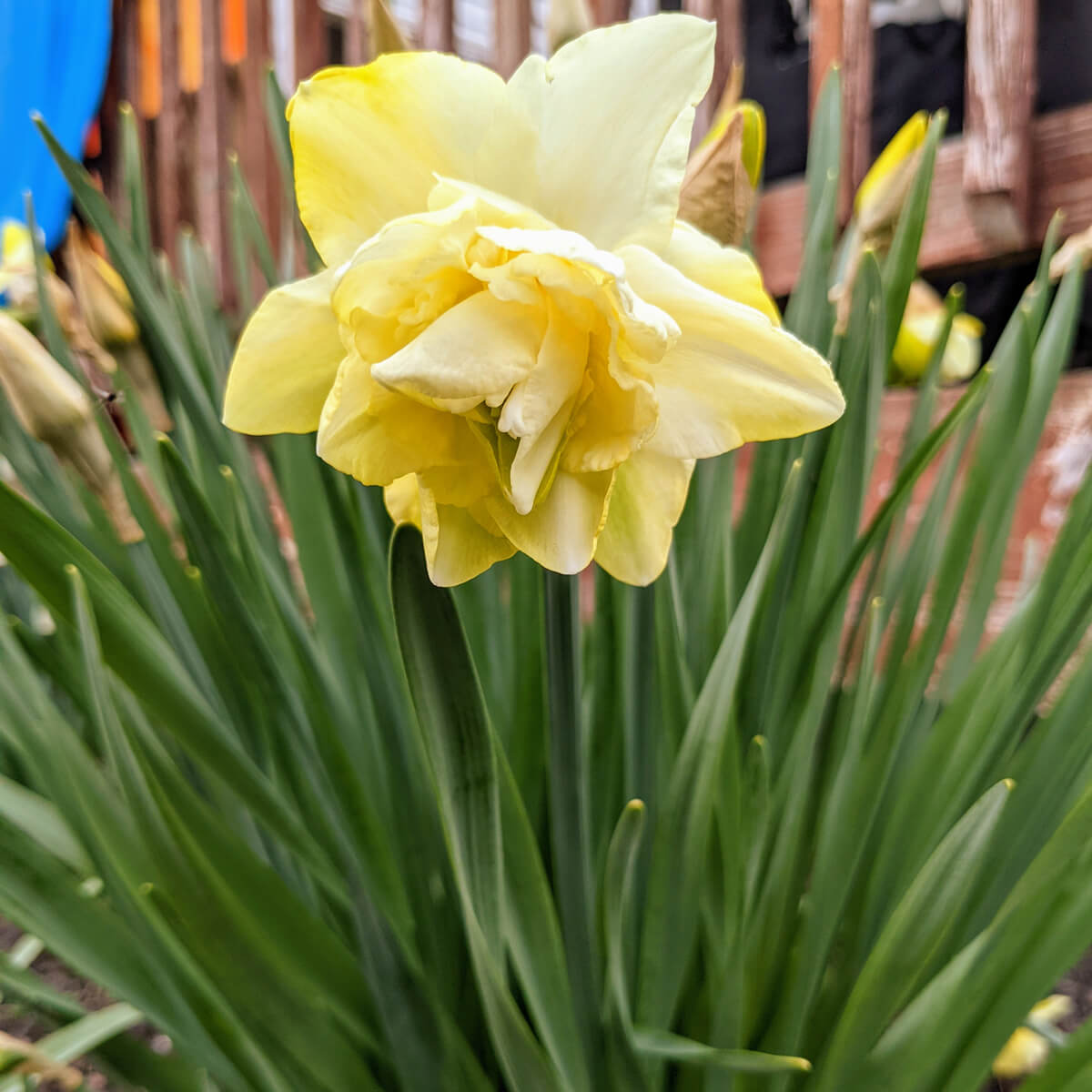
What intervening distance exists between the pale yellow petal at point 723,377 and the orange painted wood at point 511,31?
1260 mm

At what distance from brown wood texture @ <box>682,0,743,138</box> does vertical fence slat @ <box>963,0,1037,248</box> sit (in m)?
0.28

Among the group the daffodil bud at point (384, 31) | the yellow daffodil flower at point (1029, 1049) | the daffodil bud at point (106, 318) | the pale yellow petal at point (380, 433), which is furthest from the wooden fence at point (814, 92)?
the yellow daffodil flower at point (1029, 1049)

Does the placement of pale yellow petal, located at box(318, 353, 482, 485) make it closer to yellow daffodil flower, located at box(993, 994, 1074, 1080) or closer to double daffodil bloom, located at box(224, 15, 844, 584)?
double daffodil bloom, located at box(224, 15, 844, 584)

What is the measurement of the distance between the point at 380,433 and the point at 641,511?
0.23 feet

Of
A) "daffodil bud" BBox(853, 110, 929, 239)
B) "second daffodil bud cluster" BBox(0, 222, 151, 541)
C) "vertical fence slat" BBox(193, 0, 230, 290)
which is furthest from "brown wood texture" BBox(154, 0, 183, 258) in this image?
"daffodil bud" BBox(853, 110, 929, 239)

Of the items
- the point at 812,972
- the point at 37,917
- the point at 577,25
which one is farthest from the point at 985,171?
the point at 37,917

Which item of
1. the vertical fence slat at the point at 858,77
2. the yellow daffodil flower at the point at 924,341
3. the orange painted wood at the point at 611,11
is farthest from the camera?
the orange painted wood at the point at 611,11

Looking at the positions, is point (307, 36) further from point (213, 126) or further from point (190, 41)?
point (190, 41)

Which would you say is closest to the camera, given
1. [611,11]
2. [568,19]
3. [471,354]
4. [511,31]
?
[471,354]

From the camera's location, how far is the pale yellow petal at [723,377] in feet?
0.66

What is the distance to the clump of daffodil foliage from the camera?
20 centimetres

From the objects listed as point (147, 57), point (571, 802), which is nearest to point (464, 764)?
point (571, 802)

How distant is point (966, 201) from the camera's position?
960mm

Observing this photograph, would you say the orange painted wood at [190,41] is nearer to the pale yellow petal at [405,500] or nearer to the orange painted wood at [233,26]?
the orange painted wood at [233,26]
